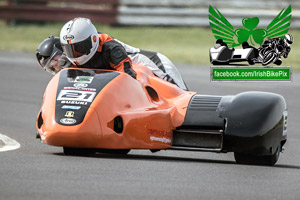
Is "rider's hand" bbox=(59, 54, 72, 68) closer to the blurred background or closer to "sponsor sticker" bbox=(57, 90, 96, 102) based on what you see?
"sponsor sticker" bbox=(57, 90, 96, 102)

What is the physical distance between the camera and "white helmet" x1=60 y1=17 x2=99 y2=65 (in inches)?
336

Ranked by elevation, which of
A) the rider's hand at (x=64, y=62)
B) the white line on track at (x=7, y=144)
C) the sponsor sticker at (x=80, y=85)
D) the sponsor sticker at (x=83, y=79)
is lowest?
the white line on track at (x=7, y=144)

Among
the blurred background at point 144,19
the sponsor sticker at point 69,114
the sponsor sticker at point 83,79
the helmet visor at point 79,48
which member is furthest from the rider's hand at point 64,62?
the blurred background at point 144,19

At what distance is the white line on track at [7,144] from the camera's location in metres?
8.61

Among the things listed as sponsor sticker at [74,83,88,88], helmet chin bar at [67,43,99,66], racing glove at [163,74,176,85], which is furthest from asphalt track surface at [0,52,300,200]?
helmet chin bar at [67,43,99,66]

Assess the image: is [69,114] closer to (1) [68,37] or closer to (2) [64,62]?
(1) [68,37]

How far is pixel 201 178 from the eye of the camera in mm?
7004

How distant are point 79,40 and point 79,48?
88mm

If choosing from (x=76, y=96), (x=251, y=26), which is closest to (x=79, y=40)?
(x=76, y=96)

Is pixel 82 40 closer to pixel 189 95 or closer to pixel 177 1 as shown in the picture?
pixel 189 95

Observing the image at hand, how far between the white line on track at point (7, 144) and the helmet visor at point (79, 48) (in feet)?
3.95

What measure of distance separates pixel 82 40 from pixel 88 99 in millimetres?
1043

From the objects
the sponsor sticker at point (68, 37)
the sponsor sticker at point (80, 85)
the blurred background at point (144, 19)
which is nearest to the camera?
the sponsor sticker at point (80, 85)

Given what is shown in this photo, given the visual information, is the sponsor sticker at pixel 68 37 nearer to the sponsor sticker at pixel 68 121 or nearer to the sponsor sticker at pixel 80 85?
the sponsor sticker at pixel 80 85
